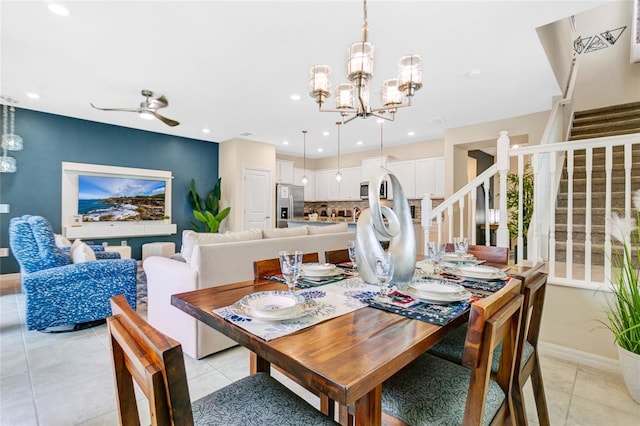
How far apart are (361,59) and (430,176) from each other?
4921 millimetres

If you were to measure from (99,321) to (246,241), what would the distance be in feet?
6.06

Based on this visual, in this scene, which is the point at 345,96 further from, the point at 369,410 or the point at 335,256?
the point at 369,410

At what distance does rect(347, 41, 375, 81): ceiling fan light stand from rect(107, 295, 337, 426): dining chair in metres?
1.76

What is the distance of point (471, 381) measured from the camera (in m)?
0.86

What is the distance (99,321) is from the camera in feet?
Result: 9.93

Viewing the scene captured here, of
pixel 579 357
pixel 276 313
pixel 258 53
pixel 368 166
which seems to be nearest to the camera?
pixel 276 313

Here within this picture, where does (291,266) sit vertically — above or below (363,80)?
below

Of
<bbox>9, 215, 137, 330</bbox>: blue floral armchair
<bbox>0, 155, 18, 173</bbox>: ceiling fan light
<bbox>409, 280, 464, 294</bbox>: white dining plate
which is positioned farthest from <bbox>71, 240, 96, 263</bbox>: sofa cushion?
<bbox>409, 280, 464, 294</bbox>: white dining plate

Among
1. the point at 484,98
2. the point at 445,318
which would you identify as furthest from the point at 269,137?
the point at 445,318

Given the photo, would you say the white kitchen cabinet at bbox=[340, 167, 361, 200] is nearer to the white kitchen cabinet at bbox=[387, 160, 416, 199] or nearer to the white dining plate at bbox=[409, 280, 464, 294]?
the white kitchen cabinet at bbox=[387, 160, 416, 199]

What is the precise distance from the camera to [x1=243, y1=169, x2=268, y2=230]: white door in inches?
259

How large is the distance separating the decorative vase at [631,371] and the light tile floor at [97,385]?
62 millimetres

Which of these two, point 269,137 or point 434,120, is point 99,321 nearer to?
point 269,137

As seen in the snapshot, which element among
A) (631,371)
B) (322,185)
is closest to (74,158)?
(322,185)
